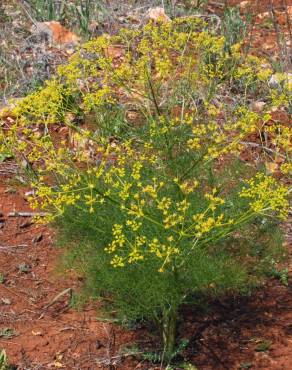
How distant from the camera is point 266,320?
16.0 feet

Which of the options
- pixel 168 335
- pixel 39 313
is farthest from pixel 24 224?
pixel 168 335

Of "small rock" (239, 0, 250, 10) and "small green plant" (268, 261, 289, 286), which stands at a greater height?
"small green plant" (268, 261, 289, 286)

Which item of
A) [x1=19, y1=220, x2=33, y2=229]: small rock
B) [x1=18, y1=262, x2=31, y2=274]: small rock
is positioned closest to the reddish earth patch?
[x1=18, y1=262, x2=31, y2=274]: small rock

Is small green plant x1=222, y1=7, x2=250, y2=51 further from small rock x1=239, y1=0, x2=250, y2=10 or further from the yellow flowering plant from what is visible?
the yellow flowering plant

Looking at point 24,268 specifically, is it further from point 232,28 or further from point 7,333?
point 232,28

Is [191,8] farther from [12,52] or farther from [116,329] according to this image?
[116,329]

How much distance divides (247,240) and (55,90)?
157 centimetres

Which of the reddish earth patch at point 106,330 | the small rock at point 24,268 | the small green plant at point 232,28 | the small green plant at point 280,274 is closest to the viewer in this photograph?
the reddish earth patch at point 106,330

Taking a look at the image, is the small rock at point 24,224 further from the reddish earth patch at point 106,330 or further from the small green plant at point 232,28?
the small green plant at point 232,28

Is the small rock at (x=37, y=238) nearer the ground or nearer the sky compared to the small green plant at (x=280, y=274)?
nearer the ground

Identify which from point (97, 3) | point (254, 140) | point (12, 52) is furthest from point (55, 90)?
point (97, 3)

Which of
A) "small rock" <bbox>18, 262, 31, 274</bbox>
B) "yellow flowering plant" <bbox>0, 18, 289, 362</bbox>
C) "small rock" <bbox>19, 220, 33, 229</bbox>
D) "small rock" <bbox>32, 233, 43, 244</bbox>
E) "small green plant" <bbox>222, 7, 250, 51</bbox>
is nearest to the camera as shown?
"yellow flowering plant" <bbox>0, 18, 289, 362</bbox>

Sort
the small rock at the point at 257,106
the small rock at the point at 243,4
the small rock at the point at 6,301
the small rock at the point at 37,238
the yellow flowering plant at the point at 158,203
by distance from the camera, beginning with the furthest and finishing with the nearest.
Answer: the small rock at the point at 243,4, the small rock at the point at 257,106, the small rock at the point at 37,238, the small rock at the point at 6,301, the yellow flowering plant at the point at 158,203

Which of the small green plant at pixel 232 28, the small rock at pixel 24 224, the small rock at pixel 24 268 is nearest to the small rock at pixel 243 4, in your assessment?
the small green plant at pixel 232 28
